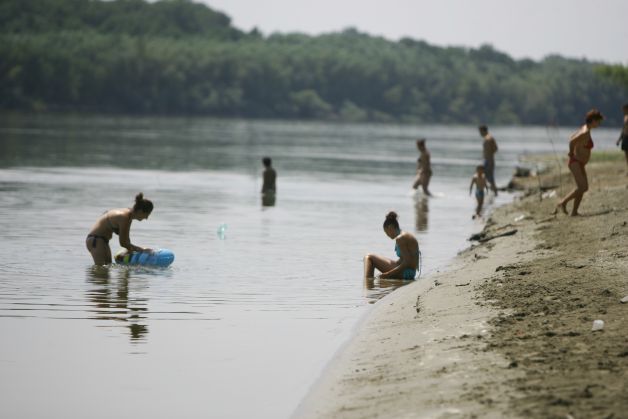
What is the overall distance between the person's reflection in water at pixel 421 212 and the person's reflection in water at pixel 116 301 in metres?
8.51

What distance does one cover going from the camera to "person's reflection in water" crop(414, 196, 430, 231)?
21344 mm

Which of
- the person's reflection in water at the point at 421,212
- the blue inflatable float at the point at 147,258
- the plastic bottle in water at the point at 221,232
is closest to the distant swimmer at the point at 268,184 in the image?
the person's reflection in water at the point at 421,212

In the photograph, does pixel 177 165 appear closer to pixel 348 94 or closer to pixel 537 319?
pixel 537 319

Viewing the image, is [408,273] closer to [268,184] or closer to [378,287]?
[378,287]

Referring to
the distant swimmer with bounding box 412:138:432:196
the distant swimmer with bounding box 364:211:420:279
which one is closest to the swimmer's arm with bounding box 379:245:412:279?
the distant swimmer with bounding box 364:211:420:279

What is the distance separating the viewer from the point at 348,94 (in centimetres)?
19950

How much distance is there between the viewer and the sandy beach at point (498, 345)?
6.45 m

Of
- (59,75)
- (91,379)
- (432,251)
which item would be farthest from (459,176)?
(59,75)

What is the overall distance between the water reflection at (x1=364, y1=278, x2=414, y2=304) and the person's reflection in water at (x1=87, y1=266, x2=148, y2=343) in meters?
2.62

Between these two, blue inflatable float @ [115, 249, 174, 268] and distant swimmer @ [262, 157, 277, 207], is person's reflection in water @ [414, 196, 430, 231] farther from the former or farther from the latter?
blue inflatable float @ [115, 249, 174, 268]

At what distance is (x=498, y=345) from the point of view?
793cm

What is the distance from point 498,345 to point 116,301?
5.05 m

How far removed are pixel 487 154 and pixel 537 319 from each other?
18900 millimetres

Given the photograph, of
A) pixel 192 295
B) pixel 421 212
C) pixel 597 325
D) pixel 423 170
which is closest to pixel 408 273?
pixel 192 295
